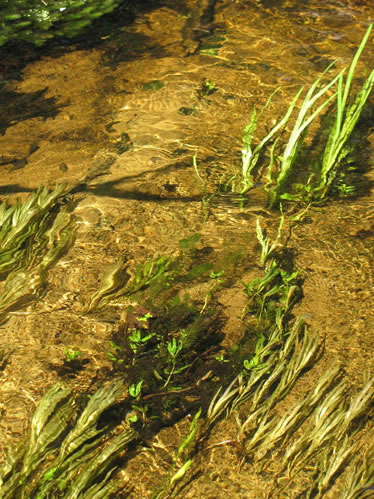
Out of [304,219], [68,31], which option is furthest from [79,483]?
[68,31]

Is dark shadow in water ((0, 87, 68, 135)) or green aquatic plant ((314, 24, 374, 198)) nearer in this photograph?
green aquatic plant ((314, 24, 374, 198))

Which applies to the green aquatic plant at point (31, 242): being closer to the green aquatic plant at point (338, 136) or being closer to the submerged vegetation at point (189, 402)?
the submerged vegetation at point (189, 402)

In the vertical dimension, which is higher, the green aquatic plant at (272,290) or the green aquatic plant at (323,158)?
the green aquatic plant at (323,158)

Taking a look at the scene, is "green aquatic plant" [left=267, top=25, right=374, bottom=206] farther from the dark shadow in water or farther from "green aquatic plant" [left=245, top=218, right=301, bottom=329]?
the dark shadow in water

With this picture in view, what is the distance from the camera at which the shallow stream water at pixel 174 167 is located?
2.76 meters

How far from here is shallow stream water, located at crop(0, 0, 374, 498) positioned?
9.05 feet

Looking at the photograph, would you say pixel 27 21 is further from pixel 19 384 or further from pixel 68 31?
pixel 19 384

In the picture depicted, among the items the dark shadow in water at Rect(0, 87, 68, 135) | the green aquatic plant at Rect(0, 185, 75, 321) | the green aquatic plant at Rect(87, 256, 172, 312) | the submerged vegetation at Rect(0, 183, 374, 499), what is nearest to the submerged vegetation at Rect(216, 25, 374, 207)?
the submerged vegetation at Rect(0, 183, 374, 499)

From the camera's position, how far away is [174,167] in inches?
152

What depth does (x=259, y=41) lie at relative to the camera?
17.3ft

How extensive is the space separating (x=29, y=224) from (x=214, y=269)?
1.11 metres

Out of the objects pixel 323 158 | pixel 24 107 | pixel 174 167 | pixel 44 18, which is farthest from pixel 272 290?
pixel 44 18

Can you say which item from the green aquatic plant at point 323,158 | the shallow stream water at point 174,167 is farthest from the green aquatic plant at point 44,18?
the green aquatic plant at point 323,158

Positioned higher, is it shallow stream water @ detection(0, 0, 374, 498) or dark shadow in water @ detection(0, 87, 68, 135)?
dark shadow in water @ detection(0, 87, 68, 135)
